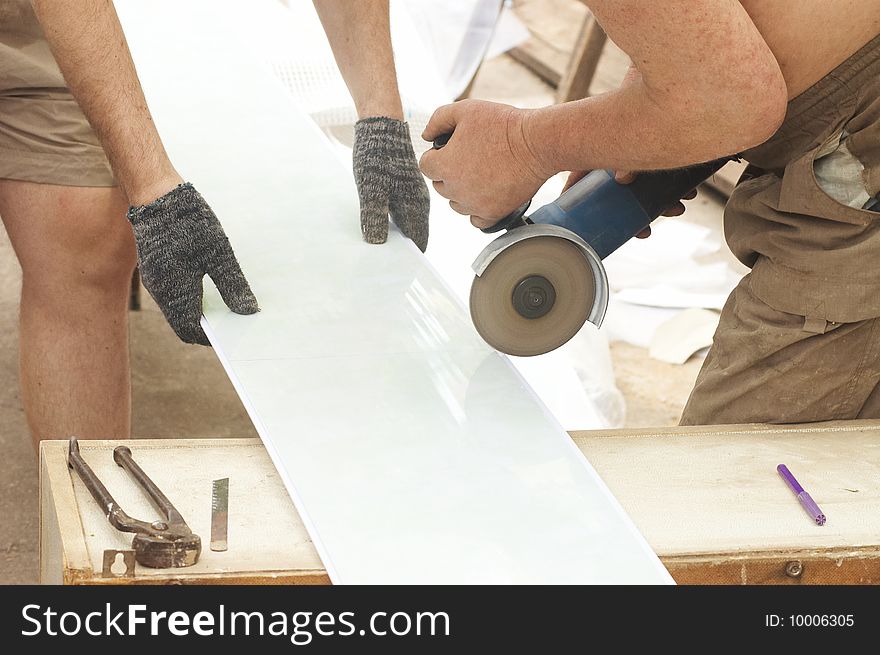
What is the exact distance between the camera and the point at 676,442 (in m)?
1.83

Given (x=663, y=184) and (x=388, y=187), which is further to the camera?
(x=388, y=187)

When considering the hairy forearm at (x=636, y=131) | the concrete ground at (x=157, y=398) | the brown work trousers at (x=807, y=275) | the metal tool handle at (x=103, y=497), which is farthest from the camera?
the concrete ground at (x=157, y=398)

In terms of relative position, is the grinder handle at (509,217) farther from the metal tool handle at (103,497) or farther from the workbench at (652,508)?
the metal tool handle at (103,497)

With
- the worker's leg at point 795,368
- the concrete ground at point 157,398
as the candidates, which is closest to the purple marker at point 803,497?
the worker's leg at point 795,368

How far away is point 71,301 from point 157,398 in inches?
39.3

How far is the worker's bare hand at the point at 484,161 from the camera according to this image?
1.80 meters

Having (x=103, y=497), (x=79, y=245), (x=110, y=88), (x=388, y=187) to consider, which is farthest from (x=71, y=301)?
(x=103, y=497)

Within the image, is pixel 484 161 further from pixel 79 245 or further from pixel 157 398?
pixel 157 398

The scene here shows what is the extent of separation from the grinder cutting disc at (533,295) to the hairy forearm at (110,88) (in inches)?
24.7

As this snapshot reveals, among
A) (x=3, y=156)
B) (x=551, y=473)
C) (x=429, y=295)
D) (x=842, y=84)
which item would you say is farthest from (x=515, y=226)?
(x=3, y=156)

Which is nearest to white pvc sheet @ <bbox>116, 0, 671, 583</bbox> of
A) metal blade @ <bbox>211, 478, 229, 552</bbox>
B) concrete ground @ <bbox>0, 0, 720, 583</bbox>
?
metal blade @ <bbox>211, 478, 229, 552</bbox>

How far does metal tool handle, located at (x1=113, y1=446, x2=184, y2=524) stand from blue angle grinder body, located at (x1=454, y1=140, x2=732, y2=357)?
2.10ft

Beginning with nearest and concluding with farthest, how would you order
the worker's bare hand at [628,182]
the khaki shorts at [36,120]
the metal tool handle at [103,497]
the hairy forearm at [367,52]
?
the metal tool handle at [103,497]
the worker's bare hand at [628,182]
the khaki shorts at [36,120]
the hairy forearm at [367,52]

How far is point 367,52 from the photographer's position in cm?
244
